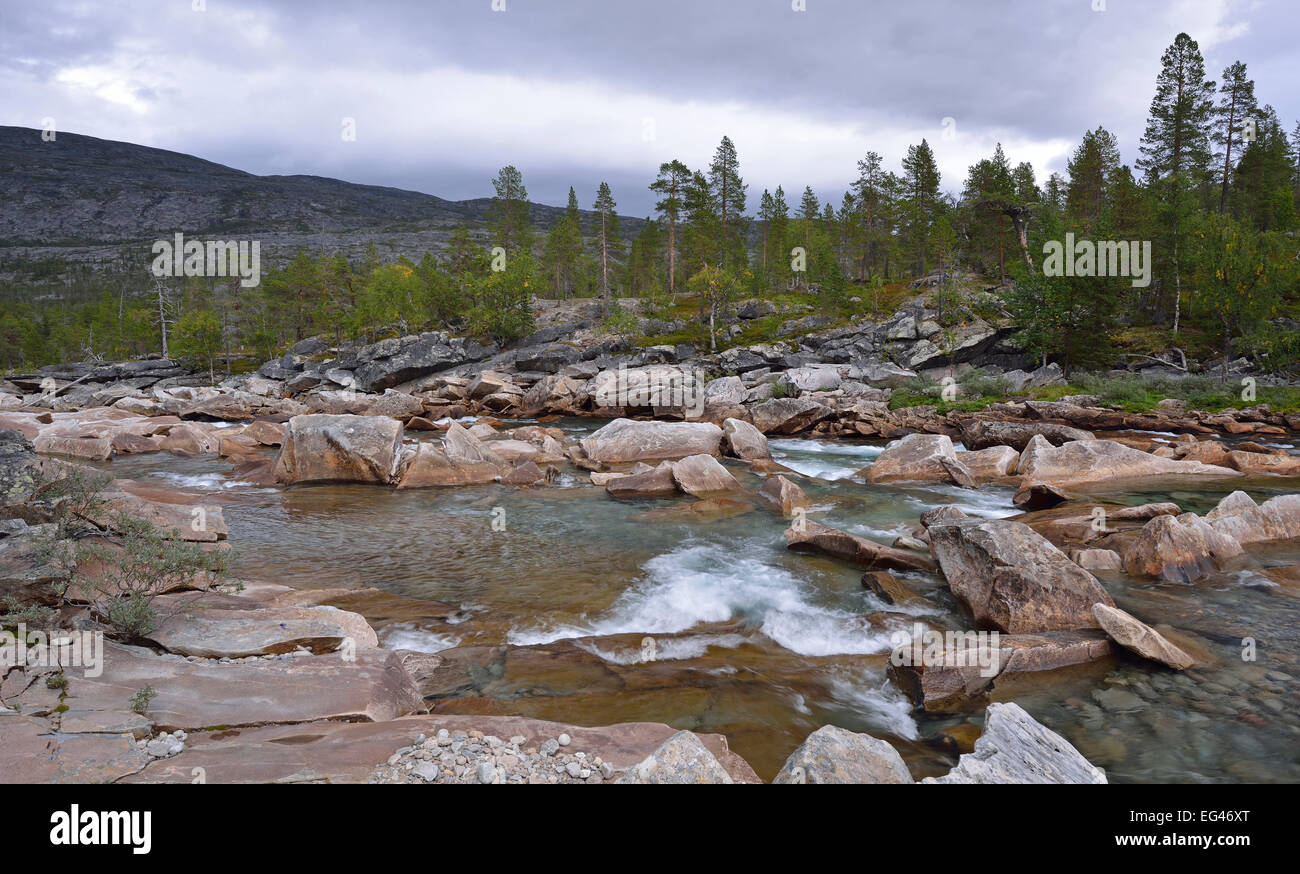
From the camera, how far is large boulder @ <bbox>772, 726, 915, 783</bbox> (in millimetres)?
4398

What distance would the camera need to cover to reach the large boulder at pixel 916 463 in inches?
792

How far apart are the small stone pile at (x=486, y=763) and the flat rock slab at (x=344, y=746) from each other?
124 millimetres

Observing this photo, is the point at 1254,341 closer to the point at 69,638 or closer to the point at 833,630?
A: the point at 833,630

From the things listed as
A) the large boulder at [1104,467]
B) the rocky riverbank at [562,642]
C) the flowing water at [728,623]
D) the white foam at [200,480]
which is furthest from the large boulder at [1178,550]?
the white foam at [200,480]

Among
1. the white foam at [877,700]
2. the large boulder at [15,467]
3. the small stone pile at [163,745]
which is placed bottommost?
the white foam at [877,700]

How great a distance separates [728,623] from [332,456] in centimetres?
1546

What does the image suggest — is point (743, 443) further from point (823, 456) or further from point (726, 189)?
point (726, 189)

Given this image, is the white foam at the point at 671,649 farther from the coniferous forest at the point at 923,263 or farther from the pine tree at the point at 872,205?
the pine tree at the point at 872,205

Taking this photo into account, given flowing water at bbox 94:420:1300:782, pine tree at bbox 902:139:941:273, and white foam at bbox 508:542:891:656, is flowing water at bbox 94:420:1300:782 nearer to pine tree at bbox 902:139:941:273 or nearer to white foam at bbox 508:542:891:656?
white foam at bbox 508:542:891:656

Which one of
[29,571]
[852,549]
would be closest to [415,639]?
[29,571]

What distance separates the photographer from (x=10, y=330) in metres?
92.9

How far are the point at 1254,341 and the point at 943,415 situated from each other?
18756 millimetres
